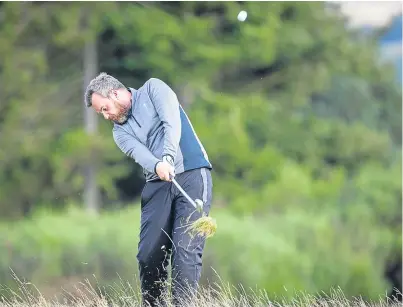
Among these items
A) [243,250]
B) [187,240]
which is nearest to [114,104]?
[187,240]

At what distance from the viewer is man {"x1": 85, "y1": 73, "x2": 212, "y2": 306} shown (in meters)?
5.20

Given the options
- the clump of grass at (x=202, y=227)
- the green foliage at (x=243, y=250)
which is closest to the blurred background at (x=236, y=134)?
the green foliage at (x=243, y=250)

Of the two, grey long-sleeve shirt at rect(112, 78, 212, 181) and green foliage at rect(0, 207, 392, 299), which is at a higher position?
grey long-sleeve shirt at rect(112, 78, 212, 181)

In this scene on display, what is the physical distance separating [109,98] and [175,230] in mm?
794

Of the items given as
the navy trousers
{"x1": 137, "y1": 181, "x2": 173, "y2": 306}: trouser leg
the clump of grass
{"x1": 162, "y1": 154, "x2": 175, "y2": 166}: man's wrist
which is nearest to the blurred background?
{"x1": 137, "y1": 181, "x2": 173, "y2": 306}: trouser leg

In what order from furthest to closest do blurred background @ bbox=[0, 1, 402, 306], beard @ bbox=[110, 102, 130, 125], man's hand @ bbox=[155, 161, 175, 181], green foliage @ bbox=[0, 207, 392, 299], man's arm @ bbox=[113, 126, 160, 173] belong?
blurred background @ bbox=[0, 1, 402, 306], green foliage @ bbox=[0, 207, 392, 299], beard @ bbox=[110, 102, 130, 125], man's arm @ bbox=[113, 126, 160, 173], man's hand @ bbox=[155, 161, 175, 181]

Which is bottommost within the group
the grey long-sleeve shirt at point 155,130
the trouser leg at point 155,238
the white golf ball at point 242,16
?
the trouser leg at point 155,238

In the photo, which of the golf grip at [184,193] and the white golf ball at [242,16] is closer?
the golf grip at [184,193]

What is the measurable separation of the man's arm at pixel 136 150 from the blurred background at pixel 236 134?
6.92m

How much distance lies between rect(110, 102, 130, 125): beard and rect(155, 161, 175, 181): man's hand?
0.45m

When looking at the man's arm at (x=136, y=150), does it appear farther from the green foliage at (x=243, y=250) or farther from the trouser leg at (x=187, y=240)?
the green foliage at (x=243, y=250)

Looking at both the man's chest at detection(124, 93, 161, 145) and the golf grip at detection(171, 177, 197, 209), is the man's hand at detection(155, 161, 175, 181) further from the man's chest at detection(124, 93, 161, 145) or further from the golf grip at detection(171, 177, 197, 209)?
the man's chest at detection(124, 93, 161, 145)

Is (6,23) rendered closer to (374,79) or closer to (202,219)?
(374,79)

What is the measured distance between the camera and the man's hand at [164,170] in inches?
196
